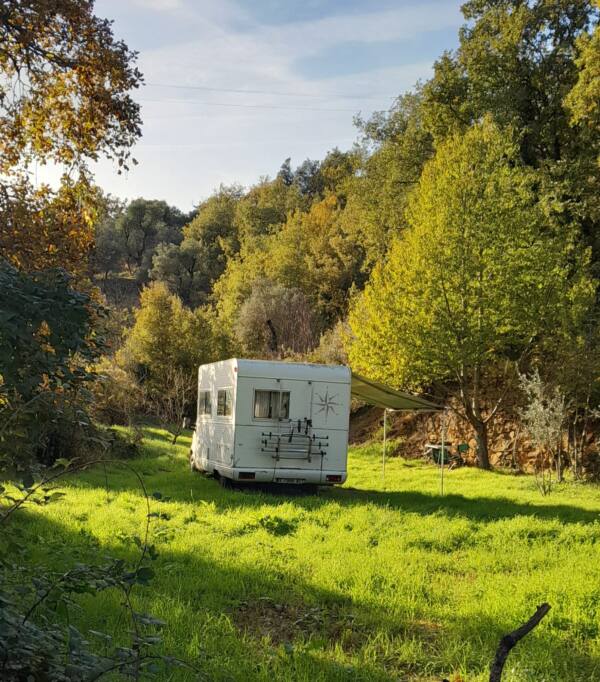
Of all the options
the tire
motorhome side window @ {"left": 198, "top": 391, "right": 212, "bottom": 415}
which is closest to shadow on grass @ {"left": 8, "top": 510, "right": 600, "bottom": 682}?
the tire

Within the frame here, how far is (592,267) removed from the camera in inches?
810

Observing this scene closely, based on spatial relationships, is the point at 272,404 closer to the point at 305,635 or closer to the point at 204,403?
the point at 204,403

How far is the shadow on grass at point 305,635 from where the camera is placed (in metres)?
4.50

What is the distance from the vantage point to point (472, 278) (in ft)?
60.5

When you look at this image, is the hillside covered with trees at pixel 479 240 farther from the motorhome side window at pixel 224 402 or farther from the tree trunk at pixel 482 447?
the motorhome side window at pixel 224 402

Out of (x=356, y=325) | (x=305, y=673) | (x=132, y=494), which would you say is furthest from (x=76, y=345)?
(x=356, y=325)

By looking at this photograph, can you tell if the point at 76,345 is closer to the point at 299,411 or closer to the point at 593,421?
the point at 299,411

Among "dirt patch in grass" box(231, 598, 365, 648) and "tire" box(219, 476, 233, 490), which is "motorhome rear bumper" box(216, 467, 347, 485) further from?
"dirt patch in grass" box(231, 598, 365, 648)

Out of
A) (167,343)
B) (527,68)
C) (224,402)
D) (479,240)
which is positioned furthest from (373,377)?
(167,343)

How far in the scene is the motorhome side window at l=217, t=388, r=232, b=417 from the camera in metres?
13.0

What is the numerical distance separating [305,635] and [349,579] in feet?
5.00

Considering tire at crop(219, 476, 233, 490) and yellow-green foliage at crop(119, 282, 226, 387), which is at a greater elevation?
yellow-green foliage at crop(119, 282, 226, 387)

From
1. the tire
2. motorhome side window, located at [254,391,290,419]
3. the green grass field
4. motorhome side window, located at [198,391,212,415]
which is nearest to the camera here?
the green grass field

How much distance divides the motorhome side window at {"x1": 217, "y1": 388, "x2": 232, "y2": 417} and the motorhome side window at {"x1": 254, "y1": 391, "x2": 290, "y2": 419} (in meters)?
0.62
